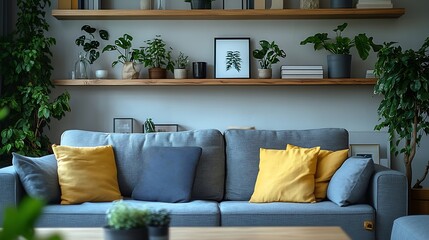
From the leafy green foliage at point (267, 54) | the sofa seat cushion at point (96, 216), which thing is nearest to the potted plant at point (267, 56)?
the leafy green foliage at point (267, 54)

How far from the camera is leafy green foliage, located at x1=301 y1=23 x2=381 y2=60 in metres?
4.34

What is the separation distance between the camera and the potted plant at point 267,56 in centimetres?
443

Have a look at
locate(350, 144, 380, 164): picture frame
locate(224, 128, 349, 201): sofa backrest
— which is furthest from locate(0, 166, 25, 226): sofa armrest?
locate(350, 144, 380, 164): picture frame

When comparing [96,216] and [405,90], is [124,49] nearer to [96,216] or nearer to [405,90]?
[96,216]

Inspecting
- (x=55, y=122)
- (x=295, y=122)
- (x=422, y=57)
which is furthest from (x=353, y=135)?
(x=55, y=122)

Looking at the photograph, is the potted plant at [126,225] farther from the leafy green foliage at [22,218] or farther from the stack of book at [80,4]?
the stack of book at [80,4]

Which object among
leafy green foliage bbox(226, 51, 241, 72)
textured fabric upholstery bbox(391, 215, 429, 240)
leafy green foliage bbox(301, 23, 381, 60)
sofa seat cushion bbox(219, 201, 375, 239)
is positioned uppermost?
leafy green foliage bbox(301, 23, 381, 60)

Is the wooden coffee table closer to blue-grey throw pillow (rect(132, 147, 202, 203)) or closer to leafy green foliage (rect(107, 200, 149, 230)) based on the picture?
leafy green foliage (rect(107, 200, 149, 230))

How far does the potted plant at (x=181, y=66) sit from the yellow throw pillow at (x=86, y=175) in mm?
1225

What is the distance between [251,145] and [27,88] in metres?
1.84

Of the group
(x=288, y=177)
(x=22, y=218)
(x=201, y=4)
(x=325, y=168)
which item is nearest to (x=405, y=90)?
(x=325, y=168)

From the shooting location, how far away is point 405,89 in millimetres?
3676

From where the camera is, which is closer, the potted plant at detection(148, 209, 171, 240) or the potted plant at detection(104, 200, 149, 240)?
the potted plant at detection(104, 200, 149, 240)

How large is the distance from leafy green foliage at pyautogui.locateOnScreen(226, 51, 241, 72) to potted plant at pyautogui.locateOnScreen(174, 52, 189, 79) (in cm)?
34
